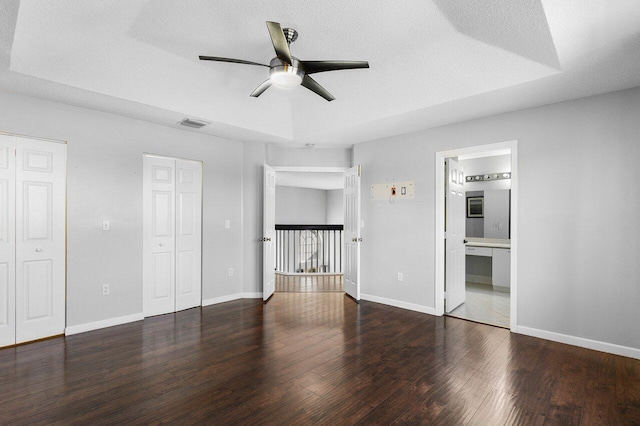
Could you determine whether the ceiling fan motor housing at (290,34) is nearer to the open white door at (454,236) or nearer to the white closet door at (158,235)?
the white closet door at (158,235)

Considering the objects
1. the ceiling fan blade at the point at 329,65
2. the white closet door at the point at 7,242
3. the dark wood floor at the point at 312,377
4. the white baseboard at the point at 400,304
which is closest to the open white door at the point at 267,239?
the dark wood floor at the point at 312,377

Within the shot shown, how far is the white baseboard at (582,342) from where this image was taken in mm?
3035

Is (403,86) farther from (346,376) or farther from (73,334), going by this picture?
(73,334)

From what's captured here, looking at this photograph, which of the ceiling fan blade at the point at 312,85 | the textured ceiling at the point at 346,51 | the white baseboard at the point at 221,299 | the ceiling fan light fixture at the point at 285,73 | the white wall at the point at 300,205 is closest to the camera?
the textured ceiling at the point at 346,51

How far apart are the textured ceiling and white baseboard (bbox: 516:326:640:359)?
8.33 feet

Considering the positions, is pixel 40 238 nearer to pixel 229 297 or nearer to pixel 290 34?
pixel 229 297

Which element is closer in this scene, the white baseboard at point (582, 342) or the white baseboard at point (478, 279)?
the white baseboard at point (582, 342)

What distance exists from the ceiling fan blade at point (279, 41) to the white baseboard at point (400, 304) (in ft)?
12.0

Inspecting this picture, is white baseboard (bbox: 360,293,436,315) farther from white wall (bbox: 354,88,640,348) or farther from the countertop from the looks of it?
the countertop

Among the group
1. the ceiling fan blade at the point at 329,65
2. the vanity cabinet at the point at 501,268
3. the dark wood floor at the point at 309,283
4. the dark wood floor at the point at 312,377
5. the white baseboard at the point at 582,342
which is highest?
the ceiling fan blade at the point at 329,65

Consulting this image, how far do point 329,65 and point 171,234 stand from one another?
331cm

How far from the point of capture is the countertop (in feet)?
18.4

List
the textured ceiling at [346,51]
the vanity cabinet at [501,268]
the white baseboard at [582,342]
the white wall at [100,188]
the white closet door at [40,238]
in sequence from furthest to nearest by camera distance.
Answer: the vanity cabinet at [501,268]
the white wall at [100,188]
the white closet door at [40,238]
the white baseboard at [582,342]
the textured ceiling at [346,51]

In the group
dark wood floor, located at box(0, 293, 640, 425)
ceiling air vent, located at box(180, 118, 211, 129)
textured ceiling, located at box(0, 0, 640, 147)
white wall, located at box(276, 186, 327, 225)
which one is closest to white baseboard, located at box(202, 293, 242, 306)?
dark wood floor, located at box(0, 293, 640, 425)
